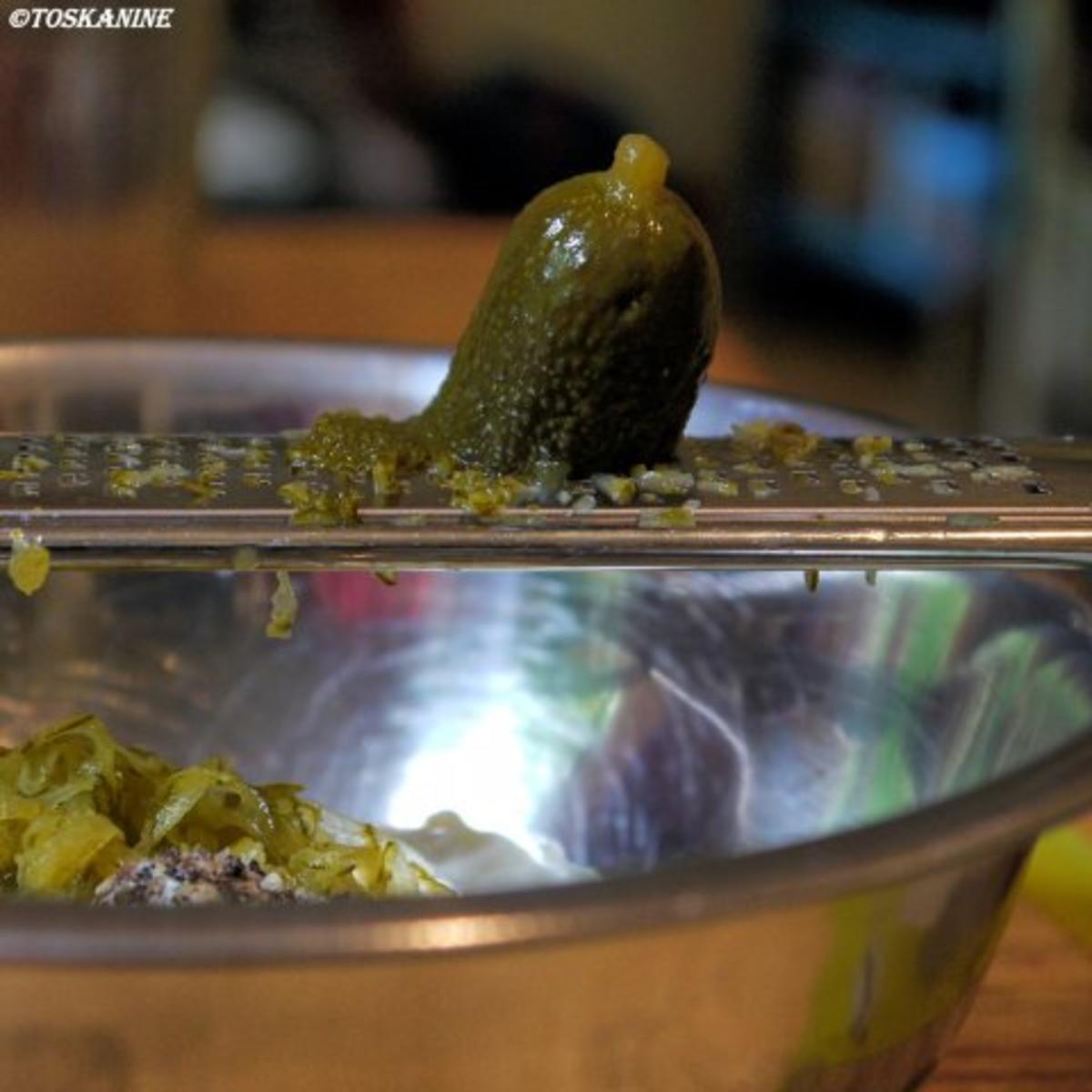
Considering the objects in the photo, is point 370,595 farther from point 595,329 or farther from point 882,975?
point 882,975

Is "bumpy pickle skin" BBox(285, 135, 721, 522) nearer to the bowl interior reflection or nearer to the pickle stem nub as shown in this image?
the pickle stem nub

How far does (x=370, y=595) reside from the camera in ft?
3.10

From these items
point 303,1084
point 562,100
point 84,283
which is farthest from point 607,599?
point 562,100

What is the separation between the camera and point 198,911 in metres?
0.44

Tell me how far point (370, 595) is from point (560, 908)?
0.50 meters

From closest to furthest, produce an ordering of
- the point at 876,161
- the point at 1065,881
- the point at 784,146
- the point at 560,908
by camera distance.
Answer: the point at 560,908
the point at 1065,881
the point at 876,161
the point at 784,146

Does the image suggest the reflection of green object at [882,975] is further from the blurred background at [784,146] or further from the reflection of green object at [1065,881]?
the blurred background at [784,146]

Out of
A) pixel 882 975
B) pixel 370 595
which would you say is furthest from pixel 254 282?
pixel 882 975

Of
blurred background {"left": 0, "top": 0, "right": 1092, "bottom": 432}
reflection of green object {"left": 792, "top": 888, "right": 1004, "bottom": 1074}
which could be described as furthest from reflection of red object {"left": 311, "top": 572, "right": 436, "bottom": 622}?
blurred background {"left": 0, "top": 0, "right": 1092, "bottom": 432}

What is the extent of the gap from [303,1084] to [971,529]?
323 mm

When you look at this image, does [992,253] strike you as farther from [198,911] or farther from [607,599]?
[198,911]

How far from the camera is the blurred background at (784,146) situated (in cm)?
280

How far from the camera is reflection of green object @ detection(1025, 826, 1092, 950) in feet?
2.84

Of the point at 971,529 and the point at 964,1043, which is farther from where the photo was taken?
the point at 964,1043
